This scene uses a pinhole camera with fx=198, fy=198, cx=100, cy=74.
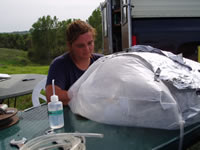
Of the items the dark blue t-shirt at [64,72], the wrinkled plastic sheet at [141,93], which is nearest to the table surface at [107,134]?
the wrinkled plastic sheet at [141,93]

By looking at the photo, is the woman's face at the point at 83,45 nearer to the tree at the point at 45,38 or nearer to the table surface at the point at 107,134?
the table surface at the point at 107,134

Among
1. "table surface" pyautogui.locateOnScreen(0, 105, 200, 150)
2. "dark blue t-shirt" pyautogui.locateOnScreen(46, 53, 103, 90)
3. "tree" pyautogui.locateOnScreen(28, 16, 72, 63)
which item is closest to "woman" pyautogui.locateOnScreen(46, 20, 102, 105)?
"dark blue t-shirt" pyautogui.locateOnScreen(46, 53, 103, 90)

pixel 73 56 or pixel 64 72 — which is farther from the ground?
pixel 73 56

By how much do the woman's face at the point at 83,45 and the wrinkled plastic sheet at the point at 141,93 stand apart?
0.47 meters

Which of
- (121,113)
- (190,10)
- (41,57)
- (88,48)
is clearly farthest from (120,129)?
(41,57)

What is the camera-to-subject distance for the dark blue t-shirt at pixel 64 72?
131cm

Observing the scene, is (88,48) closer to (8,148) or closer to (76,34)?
(76,34)

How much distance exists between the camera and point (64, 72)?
1389 mm

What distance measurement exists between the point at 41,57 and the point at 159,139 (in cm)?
1969

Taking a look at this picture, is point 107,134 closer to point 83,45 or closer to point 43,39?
point 83,45

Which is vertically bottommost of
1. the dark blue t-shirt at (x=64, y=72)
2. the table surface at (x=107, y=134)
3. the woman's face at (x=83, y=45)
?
the table surface at (x=107, y=134)

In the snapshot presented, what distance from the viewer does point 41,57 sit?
63.6ft

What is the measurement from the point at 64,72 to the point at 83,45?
23 cm

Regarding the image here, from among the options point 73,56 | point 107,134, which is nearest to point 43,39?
point 73,56
